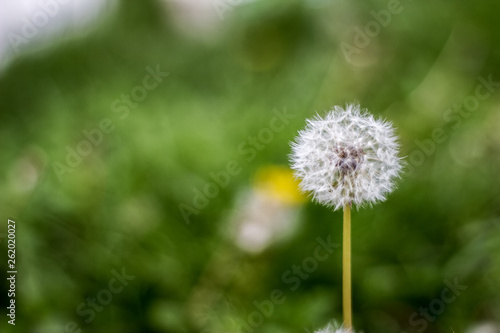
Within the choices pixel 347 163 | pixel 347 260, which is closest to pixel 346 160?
pixel 347 163

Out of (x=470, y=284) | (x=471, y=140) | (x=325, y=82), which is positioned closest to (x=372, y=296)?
(x=470, y=284)

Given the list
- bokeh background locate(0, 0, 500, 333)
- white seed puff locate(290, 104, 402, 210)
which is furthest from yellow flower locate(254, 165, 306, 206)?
white seed puff locate(290, 104, 402, 210)

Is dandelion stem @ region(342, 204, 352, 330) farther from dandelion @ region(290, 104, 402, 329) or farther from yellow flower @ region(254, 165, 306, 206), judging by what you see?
yellow flower @ region(254, 165, 306, 206)

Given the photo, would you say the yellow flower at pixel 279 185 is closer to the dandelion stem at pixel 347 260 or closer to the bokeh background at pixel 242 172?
the bokeh background at pixel 242 172

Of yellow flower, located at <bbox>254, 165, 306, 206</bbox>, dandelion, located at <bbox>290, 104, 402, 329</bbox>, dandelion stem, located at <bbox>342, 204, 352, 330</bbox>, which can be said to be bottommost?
dandelion stem, located at <bbox>342, 204, 352, 330</bbox>

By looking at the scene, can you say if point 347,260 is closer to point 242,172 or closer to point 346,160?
point 346,160

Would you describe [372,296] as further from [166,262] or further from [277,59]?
[277,59]

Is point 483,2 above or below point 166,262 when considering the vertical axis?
above
